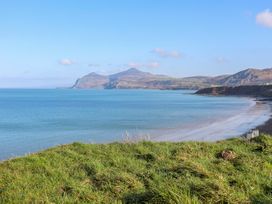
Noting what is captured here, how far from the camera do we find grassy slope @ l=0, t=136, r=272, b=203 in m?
8.30

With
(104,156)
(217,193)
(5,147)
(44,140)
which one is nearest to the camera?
(217,193)

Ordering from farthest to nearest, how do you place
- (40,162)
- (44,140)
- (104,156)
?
(44,140) → (104,156) → (40,162)

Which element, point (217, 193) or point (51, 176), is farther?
point (51, 176)

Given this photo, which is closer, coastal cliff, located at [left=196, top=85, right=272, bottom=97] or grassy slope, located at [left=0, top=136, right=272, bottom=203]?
grassy slope, located at [left=0, top=136, right=272, bottom=203]

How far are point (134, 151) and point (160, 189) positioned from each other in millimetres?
7829

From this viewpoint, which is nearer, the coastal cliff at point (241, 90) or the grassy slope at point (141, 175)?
the grassy slope at point (141, 175)

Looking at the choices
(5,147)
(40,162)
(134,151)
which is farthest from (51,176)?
(5,147)

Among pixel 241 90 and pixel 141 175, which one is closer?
pixel 141 175

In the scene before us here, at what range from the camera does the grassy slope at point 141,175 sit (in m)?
8.30

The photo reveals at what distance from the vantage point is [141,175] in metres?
11.0

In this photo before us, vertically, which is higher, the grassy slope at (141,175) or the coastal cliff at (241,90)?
the grassy slope at (141,175)

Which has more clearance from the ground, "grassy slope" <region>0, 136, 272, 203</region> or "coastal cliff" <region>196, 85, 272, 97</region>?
"grassy slope" <region>0, 136, 272, 203</region>

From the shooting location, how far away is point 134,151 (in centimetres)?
1584

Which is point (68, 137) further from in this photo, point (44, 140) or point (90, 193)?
point (90, 193)
